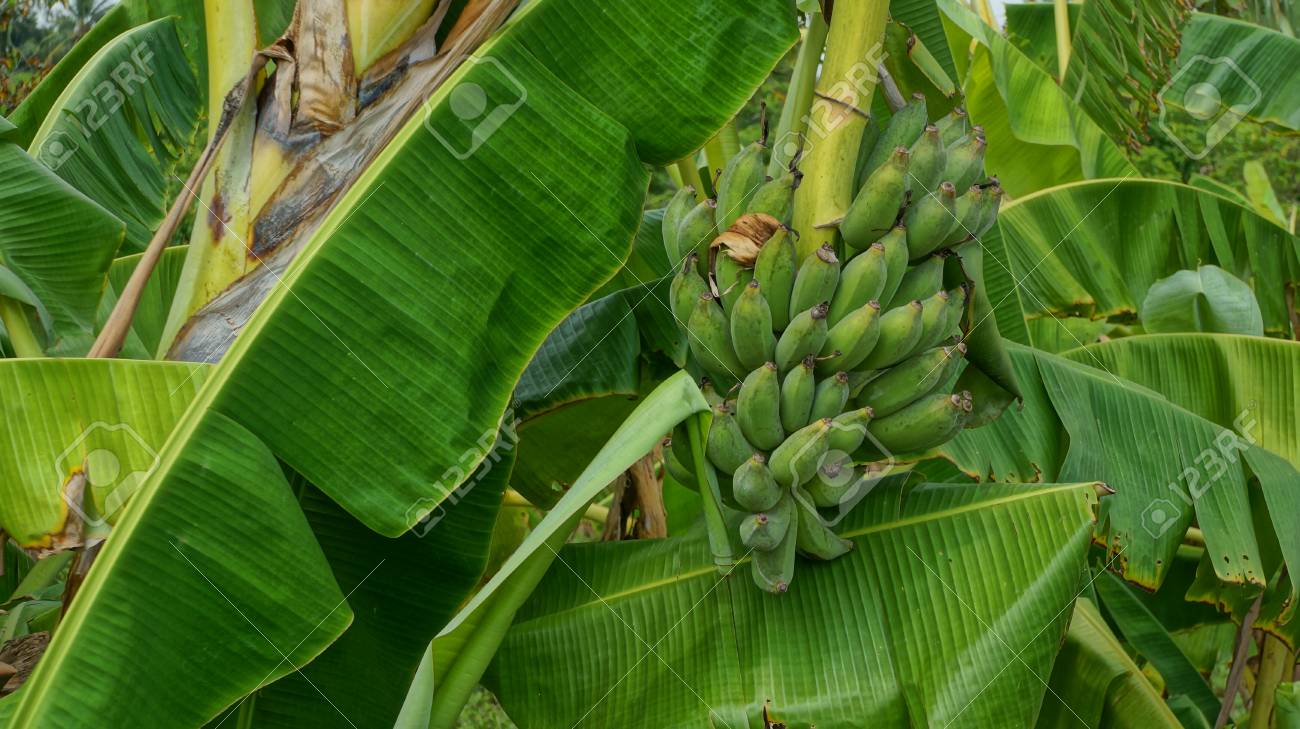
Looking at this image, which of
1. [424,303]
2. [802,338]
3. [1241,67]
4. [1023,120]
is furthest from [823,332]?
[1241,67]

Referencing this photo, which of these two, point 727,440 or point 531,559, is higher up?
point 727,440

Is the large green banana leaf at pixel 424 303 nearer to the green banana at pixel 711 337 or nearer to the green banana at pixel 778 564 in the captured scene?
the green banana at pixel 711 337

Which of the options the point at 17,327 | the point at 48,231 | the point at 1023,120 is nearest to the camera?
the point at 17,327

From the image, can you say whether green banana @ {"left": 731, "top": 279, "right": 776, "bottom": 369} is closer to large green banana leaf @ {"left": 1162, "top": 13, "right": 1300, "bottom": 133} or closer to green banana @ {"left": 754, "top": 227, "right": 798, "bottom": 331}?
green banana @ {"left": 754, "top": 227, "right": 798, "bottom": 331}

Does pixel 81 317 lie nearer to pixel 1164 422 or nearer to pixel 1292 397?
pixel 1164 422

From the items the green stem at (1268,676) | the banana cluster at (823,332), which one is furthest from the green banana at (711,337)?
the green stem at (1268,676)

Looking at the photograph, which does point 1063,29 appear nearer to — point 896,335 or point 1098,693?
point 1098,693

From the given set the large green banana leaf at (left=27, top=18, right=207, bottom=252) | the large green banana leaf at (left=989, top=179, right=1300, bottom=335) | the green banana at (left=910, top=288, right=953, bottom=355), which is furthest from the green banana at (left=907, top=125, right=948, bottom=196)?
the large green banana leaf at (left=27, top=18, right=207, bottom=252)
